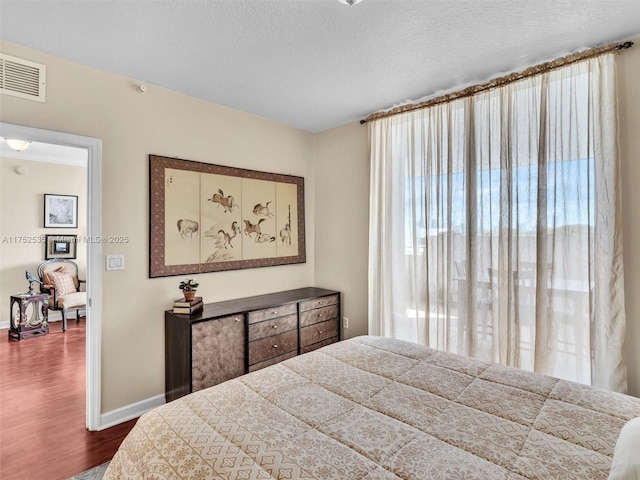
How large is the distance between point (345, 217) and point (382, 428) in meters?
2.72

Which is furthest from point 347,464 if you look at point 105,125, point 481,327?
point 105,125

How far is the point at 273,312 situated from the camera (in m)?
3.15

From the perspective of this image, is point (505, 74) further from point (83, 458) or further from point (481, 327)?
point (83, 458)

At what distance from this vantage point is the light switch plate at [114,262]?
8.45 feet

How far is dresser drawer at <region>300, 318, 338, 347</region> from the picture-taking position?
344cm

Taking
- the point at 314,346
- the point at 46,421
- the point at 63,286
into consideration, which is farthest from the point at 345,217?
the point at 63,286

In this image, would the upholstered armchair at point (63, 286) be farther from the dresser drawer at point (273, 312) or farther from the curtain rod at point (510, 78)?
the curtain rod at point (510, 78)

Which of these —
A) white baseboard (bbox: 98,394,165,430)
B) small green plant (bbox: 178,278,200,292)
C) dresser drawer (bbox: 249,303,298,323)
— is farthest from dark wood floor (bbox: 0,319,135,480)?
dresser drawer (bbox: 249,303,298,323)

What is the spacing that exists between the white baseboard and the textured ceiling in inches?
104

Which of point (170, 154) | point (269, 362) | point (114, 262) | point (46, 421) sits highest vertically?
point (170, 154)

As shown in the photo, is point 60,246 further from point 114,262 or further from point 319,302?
point 319,302

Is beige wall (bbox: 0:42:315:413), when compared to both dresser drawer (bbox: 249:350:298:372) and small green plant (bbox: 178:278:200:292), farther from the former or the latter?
dresser drawer (bbox: 249:350:298:372)

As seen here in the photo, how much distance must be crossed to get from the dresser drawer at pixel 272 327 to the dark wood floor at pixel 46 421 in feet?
3.76

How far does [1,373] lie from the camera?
11.5ft
